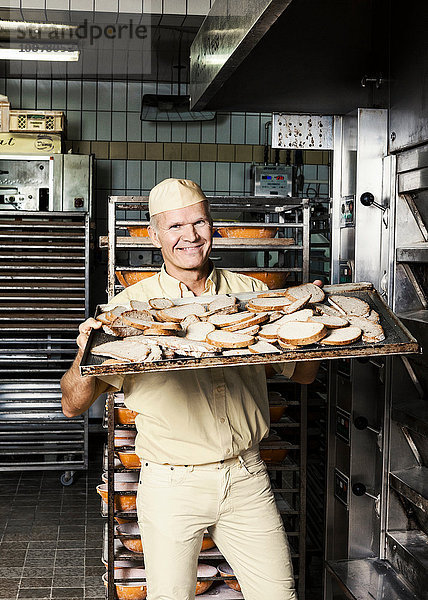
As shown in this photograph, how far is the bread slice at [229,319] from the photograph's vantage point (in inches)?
66.7

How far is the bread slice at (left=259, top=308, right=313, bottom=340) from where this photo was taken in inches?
64.6

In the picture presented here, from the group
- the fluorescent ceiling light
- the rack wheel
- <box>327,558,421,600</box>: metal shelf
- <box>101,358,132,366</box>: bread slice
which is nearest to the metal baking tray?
<box>101,358,132,366</box>: bread slice

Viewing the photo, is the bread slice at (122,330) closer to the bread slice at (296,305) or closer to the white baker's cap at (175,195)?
the bread slice at (296,305)

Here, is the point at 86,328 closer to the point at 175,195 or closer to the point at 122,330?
the point at 122,330

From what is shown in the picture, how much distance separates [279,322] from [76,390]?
2.06 feet

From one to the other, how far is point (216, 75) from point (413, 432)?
1432 mm

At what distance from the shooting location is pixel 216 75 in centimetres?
229

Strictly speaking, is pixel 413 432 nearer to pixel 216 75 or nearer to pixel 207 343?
pixel 207 343

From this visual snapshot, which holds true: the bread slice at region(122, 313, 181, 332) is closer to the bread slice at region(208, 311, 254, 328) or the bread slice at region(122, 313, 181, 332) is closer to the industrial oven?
the bread slice at region(208, 311, 254, 328)

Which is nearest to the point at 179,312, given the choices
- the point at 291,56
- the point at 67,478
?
the point at 291,56

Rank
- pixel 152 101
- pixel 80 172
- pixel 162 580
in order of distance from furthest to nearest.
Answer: pixel 152 101, pixel 80 172, pixel 162 580

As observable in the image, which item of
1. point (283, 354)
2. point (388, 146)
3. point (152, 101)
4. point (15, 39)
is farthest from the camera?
point (152, 101)

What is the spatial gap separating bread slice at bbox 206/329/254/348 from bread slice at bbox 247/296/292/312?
211mm

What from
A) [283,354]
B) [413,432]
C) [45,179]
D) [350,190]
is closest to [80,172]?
[45,179]
